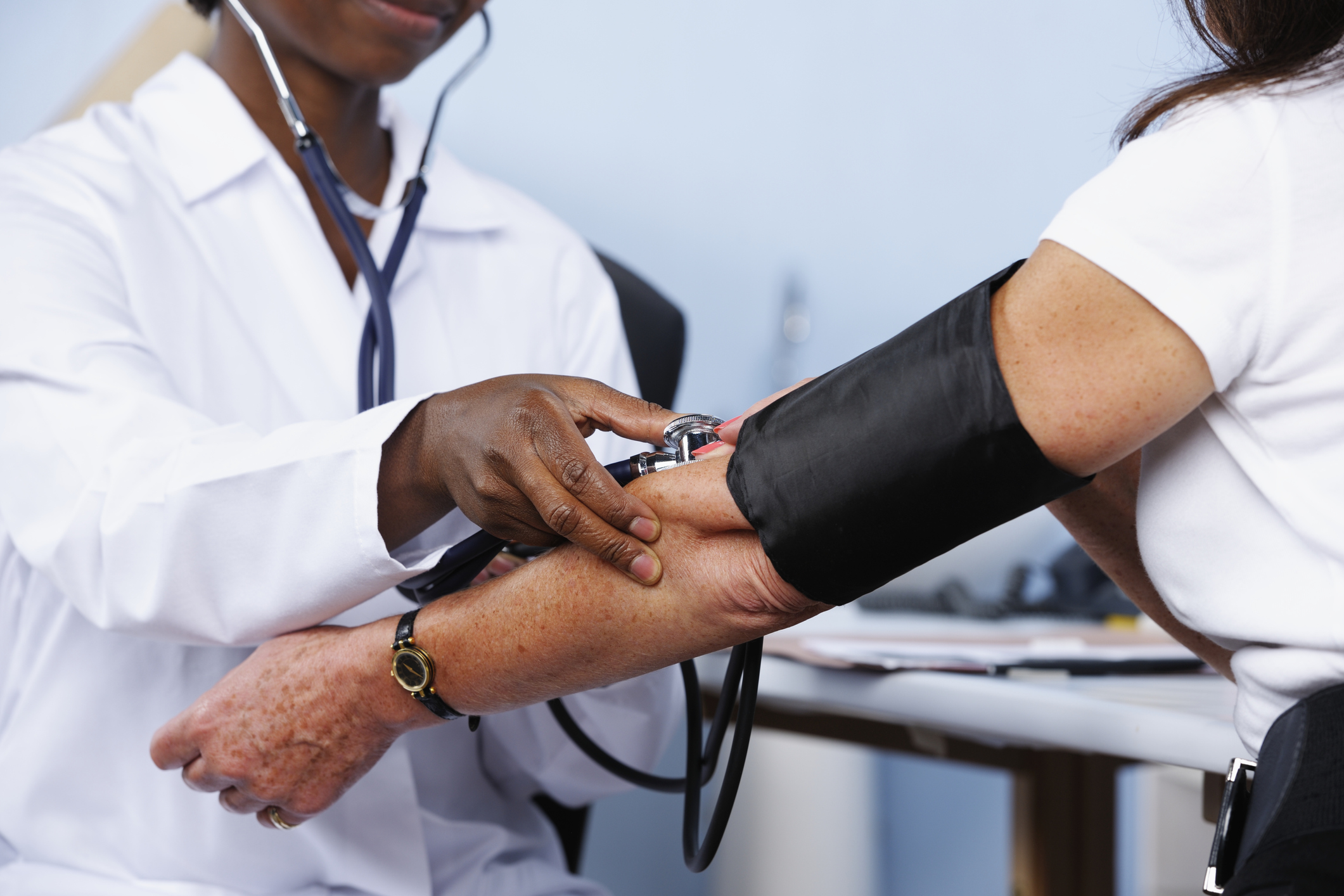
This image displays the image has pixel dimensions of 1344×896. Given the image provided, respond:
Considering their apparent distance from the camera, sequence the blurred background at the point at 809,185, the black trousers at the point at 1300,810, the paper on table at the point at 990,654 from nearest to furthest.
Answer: the black trousers at the point at 1300,810 → the paper on table at the point at 990,654 → the blurred background at the point at 809,185

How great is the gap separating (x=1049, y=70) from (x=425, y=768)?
1433 millimetres

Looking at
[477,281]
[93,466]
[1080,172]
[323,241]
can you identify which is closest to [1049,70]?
[1080,172]

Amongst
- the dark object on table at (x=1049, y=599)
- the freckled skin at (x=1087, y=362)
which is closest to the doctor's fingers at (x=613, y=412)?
the freckled skin at (x=1087, y=362)

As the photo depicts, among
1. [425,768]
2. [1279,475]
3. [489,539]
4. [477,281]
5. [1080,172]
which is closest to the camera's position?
[1279,475]

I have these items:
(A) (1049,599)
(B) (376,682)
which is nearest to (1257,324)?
(B) (376,682)

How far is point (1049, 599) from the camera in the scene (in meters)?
1.51

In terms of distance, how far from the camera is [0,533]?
2.96ft

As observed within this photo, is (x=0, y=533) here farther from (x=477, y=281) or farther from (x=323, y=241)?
(x=477, y=281)

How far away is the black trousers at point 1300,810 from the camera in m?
0.46

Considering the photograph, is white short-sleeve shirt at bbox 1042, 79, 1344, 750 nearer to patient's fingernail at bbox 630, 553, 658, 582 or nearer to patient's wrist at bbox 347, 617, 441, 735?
patient's fingernail at bbox 630, 553, 658, 582

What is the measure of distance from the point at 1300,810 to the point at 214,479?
643 mm

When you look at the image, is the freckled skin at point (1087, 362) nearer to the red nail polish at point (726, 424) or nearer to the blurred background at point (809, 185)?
the red nail polish at point (726, 424)

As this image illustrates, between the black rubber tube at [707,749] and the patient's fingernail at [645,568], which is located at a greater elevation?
the patient's fingernail at [645,568]

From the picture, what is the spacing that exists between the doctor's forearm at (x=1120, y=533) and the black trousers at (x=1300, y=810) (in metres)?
0.26
